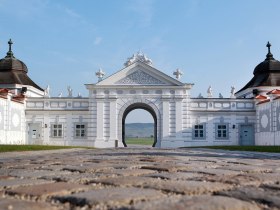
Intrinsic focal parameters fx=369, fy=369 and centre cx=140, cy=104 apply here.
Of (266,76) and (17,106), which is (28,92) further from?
(266,76)

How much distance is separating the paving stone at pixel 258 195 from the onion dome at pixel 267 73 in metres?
33.1

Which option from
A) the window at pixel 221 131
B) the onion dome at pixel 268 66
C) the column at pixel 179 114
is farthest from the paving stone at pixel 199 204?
the onion dome at pixel 268 66

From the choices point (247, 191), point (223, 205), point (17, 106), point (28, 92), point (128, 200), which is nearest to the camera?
point (223, 205)

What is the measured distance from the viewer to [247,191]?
347cm

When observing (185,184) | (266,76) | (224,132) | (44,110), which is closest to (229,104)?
(224,132)

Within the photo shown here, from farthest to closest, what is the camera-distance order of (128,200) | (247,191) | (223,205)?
1. (247,191)
2. (128,200)
3. (223,205)

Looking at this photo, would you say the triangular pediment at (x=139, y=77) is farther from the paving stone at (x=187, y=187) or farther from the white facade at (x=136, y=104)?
the paving stone at (x=187, y=187)

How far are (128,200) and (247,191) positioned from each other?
1.27m

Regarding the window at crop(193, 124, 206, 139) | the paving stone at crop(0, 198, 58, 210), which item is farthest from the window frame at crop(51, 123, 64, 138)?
the paving stone at crop(0, 198, 58, 210)

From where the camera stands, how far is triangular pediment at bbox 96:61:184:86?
32.5m

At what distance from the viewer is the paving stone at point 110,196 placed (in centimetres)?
282

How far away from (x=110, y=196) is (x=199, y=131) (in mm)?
30564

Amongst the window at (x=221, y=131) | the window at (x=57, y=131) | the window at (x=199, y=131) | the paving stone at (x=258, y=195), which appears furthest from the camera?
the window at (x=57, y=131)

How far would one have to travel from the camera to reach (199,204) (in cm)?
268
